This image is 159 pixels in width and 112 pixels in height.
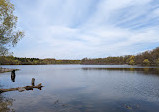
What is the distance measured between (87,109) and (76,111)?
1.41m

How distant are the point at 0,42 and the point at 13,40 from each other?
2.01m

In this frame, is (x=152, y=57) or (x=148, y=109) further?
(x=152, y=57)

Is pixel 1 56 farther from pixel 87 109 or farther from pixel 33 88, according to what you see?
pixel 87 109

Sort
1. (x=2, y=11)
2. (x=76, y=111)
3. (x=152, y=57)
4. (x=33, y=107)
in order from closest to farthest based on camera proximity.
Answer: (x=76, y=111) → (x=33, y=107) → (x=2, y=11) → (x=152, y=57)

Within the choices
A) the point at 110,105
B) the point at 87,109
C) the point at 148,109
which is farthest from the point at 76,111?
the point at 148,109

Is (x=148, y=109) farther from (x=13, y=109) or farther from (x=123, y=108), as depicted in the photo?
(x=13, y=109)

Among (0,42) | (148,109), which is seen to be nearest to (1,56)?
(0,42)

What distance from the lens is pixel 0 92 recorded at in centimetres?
2073

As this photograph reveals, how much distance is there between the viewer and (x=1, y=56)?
2203cm

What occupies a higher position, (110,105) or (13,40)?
(13,40)

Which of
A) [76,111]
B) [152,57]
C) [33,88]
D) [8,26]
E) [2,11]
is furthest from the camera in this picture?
[152,57]

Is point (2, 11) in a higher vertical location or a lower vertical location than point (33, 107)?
higher

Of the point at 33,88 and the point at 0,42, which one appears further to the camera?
the point at 33,88

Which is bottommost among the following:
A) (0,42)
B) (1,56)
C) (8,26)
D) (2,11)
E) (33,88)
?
(33,88)
